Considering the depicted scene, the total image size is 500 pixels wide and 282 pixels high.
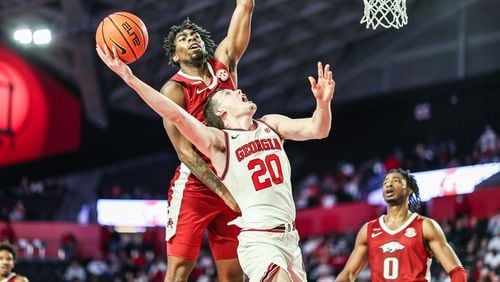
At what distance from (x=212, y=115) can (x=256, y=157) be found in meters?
0.49

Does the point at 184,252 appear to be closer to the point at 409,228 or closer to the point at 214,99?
the point at 214,99

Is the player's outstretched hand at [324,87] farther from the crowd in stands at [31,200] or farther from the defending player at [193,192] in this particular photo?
the crowd in stands at [31,200]

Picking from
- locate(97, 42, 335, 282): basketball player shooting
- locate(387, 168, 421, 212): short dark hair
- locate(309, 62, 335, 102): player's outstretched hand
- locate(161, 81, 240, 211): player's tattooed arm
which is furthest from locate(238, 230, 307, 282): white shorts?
locate(387, 168, 421, 212): short dark hair

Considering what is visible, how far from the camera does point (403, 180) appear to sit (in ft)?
26.3

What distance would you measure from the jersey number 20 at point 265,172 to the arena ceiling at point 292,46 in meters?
16.8

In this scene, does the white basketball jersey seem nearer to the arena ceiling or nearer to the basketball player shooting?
the basketball player shooting

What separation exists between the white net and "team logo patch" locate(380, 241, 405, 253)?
1.80m

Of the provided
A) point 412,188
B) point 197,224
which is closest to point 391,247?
point 412,188

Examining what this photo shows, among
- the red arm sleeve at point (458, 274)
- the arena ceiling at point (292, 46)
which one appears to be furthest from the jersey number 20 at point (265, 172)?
the arena ceiling at point (292, 46)

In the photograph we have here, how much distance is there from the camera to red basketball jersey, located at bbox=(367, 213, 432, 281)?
7691 millimetres

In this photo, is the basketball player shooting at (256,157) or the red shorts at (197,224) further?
the red shorts at (197,224)

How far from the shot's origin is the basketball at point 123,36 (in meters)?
6.23

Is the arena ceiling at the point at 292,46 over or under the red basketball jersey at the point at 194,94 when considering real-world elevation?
over

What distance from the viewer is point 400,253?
7738 millimetres
